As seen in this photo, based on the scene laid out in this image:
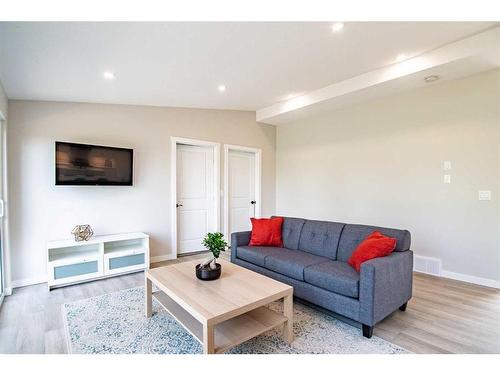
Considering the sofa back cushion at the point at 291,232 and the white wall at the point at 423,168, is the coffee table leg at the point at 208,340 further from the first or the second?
the white wall at the point at 423,168

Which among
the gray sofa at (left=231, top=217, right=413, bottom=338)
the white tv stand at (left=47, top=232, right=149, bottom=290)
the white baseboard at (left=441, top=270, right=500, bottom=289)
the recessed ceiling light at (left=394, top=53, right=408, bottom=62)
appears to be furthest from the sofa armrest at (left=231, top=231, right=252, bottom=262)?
the recessed ceiling light at (left=394, top=53, right=408, bottom=62)

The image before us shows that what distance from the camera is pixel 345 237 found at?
2844mm

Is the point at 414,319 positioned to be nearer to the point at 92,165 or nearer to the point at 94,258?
the point at 94,258

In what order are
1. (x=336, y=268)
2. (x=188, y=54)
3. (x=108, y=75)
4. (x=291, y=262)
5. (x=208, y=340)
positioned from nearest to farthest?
(x=208, y=340) < (x=336, y=268) < (x=188, y=54) < (x=291, y=262) < (x=108, y=75)

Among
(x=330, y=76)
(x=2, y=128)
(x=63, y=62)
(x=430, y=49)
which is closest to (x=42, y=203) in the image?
(x=2, y=128)

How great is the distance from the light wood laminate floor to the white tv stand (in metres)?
0.12

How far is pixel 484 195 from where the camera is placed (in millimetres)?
3230

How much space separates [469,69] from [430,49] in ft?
2.02

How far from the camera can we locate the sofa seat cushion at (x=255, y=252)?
3.04 m

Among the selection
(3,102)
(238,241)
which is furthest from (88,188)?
(238,241)

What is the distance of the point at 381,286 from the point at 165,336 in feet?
5.67

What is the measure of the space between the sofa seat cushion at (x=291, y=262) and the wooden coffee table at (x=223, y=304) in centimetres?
49

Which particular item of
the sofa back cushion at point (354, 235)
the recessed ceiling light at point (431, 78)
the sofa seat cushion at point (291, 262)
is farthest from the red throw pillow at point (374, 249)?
the recessed ceiling light at point (431, 78)
